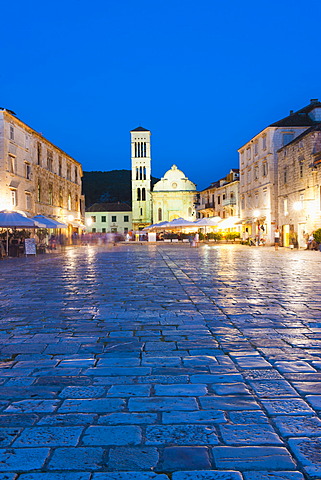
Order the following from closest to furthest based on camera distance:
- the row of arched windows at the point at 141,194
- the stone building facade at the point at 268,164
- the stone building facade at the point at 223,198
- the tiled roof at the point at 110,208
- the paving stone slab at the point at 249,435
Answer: the paving stone slab at the point at 249,435 → the stone building facade at the point at 268,164 → the stone building facade at the point at 223,198 → the row of arched windows at the point at 141,194 → the tiled roof at the point at 110,208

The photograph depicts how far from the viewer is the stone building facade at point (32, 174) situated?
3026 cm

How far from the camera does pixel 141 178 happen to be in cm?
8850

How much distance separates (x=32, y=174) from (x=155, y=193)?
4842 centimetres

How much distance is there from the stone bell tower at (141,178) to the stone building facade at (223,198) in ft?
40.6

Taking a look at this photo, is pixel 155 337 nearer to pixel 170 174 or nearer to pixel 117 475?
pixel 117 475

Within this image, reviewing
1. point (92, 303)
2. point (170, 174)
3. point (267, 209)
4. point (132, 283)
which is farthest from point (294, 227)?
point (170, 174)

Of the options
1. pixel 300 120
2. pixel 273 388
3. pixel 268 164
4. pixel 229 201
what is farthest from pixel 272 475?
pixel 229 201

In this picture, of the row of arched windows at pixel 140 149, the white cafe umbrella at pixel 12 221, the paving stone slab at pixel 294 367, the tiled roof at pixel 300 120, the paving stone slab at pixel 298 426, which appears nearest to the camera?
the paving stone slab at pixel 298 426

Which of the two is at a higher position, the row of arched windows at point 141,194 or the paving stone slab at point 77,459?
the row of arched windows at point 141,194

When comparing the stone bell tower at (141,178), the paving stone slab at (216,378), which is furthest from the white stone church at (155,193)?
the paving stone slab at (216,378)

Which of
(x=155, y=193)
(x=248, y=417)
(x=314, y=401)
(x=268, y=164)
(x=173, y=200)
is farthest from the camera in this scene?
(x=173, y=200)

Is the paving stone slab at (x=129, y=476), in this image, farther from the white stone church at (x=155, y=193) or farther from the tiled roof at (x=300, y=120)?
the white stone church at (x=155, y=193)

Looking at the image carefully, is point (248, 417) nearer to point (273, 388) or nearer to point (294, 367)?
point (273, 388)

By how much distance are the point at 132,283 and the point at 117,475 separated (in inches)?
329
